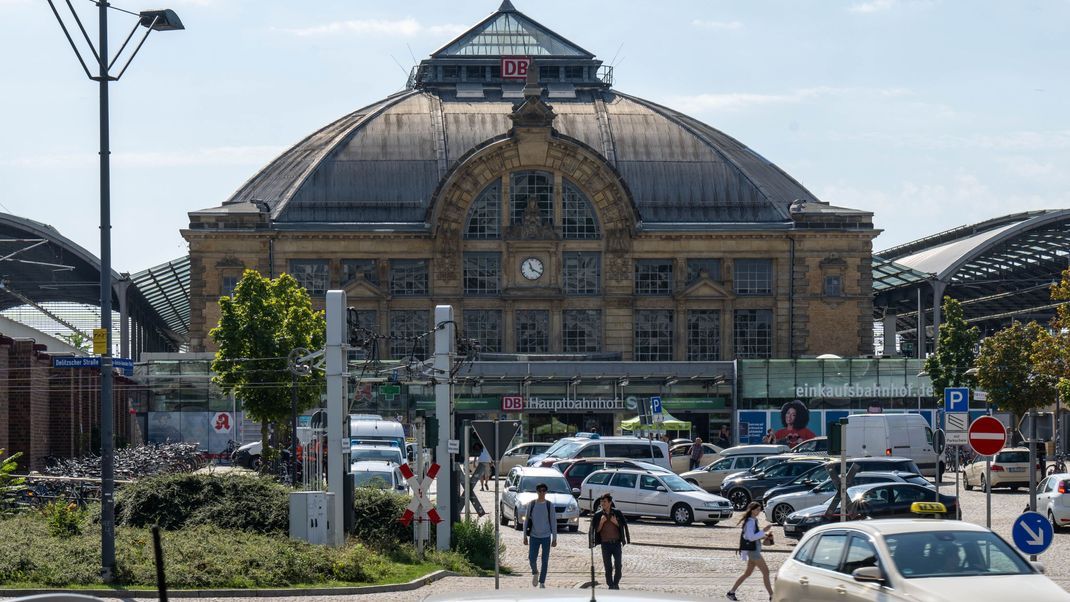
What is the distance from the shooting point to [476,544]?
→ 31.3 meters

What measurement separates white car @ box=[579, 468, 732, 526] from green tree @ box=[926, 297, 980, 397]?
38.8 m

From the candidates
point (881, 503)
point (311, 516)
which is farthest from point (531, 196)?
point (311, 516)

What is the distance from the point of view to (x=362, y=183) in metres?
93.1

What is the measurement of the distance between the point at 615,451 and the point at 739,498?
199 inches

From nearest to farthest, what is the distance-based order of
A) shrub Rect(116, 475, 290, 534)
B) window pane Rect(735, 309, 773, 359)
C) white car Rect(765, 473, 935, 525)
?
shrub Rect(116, 475, 290, 534), white car Rect(765, 473, 935, 525), window pane Rect(735, 309, 773, 359)

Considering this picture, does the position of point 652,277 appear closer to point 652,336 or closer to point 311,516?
point 652,336

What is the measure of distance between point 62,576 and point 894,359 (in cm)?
6331

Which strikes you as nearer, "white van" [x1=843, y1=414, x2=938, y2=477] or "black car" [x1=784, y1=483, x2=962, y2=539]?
"black car" [x1=784, y1=483, x2=962, y2=539]

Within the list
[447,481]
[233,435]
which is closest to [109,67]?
[447,481]

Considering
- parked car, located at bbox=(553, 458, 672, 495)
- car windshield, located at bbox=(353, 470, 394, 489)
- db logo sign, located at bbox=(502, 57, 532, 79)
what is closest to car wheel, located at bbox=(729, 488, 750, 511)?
parked car, located at bbox=(553, 458, 672, 495)

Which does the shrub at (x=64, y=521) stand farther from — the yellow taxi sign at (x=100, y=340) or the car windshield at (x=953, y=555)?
the car windshield at (x=953, y=555)

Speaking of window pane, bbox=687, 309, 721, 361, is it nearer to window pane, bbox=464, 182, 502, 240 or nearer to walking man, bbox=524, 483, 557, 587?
window pane, bbox=464, 182, 502, 240

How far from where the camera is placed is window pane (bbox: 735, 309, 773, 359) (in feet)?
298

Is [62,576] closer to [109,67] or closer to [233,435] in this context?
[109,67]
